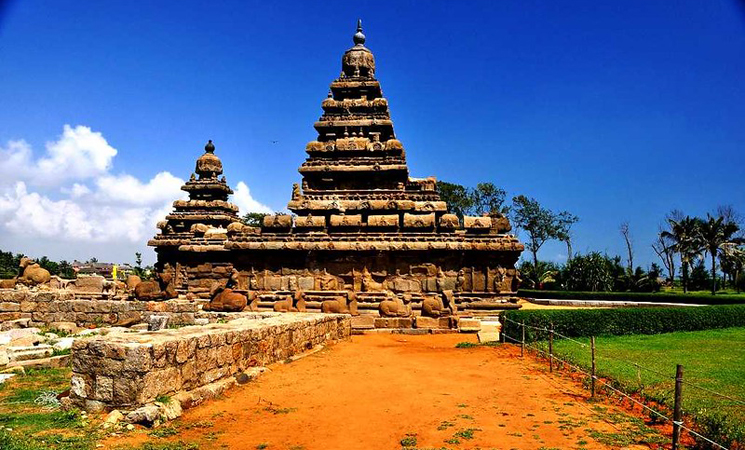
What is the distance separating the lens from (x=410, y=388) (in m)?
7.66

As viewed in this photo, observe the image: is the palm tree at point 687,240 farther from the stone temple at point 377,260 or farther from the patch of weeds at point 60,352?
the patch of weeds at point 60,352

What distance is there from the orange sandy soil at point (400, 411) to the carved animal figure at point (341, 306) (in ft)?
13.7

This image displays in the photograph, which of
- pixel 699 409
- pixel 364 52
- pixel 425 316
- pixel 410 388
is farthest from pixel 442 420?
pixel 364 52

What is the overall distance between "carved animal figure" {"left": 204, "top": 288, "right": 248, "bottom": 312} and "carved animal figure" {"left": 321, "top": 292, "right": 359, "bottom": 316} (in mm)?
2170

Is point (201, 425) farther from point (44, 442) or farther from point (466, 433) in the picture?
point (466, 433)

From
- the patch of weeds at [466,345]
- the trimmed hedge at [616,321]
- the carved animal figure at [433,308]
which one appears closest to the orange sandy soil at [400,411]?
the patch of weeds at [466,345]

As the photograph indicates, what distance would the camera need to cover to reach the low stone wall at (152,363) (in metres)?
5.58

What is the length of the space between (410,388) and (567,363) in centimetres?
313

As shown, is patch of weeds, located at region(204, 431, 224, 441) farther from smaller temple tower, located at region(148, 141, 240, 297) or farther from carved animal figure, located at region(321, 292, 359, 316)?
smaller temple tower, located at region(148, 141, 240, 297)

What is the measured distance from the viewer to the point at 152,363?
5.72 metres

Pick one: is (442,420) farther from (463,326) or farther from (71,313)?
(71,313)

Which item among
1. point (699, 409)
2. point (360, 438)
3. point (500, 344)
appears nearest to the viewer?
point (360, 438)

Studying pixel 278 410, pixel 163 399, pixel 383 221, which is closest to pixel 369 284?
pixel 383 221

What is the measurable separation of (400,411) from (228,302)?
884 cm
